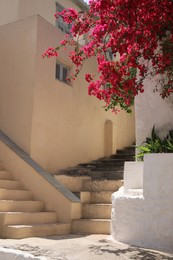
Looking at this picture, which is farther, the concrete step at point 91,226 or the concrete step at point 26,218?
the concrete step at point 91,226

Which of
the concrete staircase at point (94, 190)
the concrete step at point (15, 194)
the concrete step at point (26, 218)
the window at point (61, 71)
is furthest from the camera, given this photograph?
the window at point (61, 71)

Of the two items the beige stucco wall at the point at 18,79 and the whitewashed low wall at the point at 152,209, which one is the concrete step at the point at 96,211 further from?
the beige stucco wall at the point at 18,79

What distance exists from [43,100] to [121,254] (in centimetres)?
551

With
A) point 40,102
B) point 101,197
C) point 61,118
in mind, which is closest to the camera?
point 101,197

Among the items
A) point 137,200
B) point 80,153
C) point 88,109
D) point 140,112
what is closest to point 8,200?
point 137,200

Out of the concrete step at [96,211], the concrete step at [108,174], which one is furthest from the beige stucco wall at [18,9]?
the concrete step at [96,211]

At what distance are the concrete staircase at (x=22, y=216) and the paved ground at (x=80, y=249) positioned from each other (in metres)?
0.31

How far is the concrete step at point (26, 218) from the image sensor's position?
7016mm

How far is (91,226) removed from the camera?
7.65 m

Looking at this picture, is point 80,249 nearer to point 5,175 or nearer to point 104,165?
point 5,175

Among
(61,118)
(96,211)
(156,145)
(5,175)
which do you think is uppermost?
(61,118)

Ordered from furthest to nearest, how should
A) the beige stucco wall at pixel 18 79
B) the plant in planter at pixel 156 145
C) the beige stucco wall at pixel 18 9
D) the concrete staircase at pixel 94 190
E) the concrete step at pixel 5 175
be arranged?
the beige stucco wall at pixel 18 9 < the beige stucco wall at pixel 18 79 < the concrete step at pixel 5 175 < the concrete staircase at pixel 94 190 < the plant in planter at pixel 156 145

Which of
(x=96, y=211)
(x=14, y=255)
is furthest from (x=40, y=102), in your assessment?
(x=14, y=255)

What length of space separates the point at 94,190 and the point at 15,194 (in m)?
1.90
